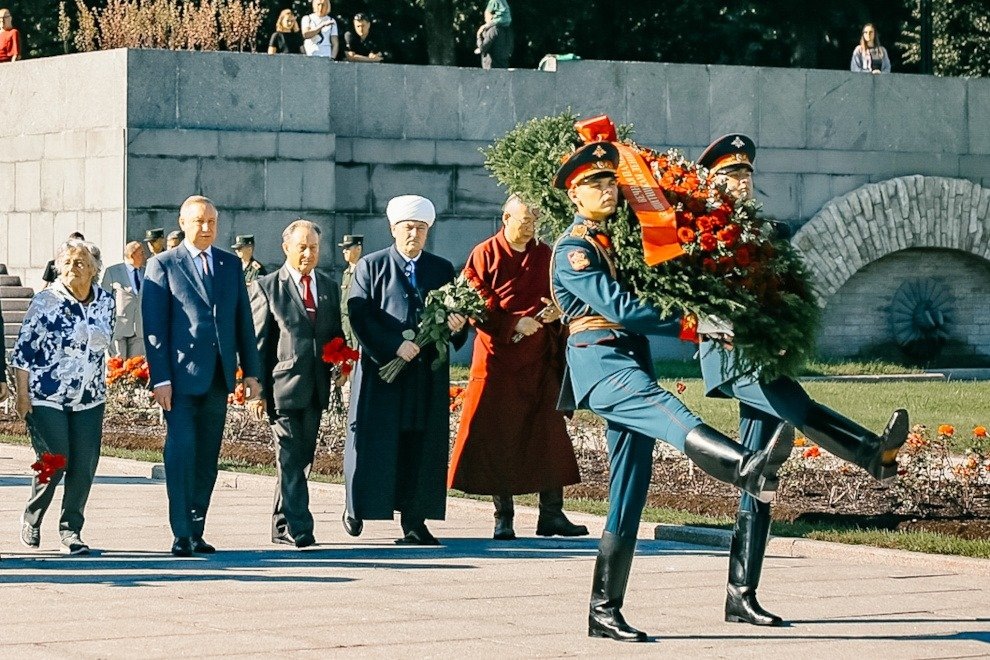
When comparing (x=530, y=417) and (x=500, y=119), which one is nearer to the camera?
(x=530, y=417)

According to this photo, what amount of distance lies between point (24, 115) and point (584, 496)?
42.8ft

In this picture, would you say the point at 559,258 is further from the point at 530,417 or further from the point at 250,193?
the point at 250,193

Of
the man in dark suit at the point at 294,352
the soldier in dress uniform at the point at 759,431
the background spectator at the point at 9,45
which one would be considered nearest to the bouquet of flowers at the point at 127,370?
the man in dark suit at the point at 294,352

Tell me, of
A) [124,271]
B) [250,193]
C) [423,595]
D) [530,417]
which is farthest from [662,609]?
[250,193]

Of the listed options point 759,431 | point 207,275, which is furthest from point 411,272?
point 759,431

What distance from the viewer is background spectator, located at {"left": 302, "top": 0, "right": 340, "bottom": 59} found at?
78.7ft

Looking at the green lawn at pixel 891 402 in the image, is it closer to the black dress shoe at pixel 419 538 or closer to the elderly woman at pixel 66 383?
the black dress shoe at pixel 419 538

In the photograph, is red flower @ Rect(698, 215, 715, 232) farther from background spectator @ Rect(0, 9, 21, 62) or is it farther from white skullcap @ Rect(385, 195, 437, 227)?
background spectator @ Rect(0, 9, 21, 62)

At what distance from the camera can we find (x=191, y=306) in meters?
10.7

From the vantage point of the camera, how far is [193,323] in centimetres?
1066

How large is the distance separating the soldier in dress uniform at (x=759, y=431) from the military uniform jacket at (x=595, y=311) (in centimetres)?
27

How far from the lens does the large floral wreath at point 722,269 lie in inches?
306

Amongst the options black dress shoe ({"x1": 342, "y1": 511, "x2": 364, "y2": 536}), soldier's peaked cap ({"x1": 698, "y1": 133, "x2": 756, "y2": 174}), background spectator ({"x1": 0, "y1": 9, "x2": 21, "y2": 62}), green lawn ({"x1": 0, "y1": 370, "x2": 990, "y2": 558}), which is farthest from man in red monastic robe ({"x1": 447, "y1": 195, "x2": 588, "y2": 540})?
background spectator ({"x1": 0, "y1": 9, "x2": 21, "y2": 62})

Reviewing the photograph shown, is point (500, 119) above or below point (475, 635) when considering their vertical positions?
above
